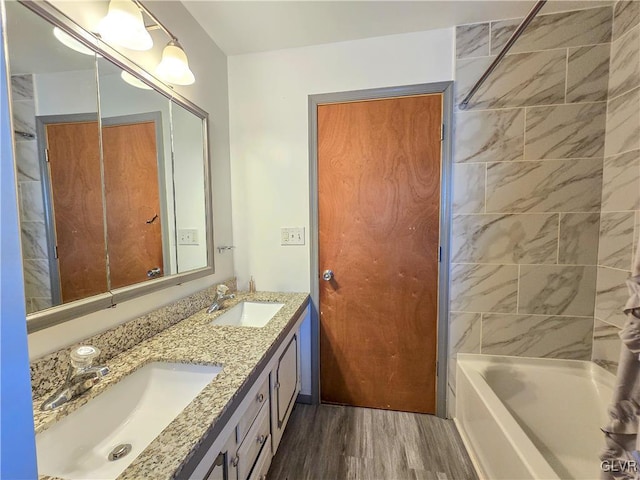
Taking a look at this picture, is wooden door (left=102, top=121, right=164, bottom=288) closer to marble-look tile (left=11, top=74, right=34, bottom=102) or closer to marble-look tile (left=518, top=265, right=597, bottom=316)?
marble-look tile (left=11, top=74, right=34, bottom=102)

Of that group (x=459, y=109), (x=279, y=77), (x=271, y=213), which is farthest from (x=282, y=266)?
(x=459, y=109)

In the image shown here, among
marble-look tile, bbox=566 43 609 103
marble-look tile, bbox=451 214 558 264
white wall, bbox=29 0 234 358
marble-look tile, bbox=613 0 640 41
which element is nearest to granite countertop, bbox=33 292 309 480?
white wall, bbox=29 0 234 358

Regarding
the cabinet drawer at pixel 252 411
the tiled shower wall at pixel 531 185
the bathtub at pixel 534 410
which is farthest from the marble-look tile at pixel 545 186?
the cabinet drawer at pixel 252 411

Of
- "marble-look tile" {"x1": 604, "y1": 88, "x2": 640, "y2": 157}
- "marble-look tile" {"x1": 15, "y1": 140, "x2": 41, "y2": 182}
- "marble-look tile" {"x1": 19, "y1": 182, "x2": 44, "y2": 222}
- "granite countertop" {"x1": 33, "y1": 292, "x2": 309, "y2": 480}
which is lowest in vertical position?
"granite countertop" {"x1": 33, "y1": 292, "x2": 309, "y2": 480}

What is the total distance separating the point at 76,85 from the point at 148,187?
431mm

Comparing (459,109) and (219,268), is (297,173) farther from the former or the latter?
(459,109)

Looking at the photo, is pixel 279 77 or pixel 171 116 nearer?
pixel 171 116

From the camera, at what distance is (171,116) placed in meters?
1.37

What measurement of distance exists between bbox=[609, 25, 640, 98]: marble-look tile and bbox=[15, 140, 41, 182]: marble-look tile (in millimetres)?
2530

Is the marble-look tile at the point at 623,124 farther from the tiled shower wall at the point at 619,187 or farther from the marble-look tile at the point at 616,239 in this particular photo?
the marble-look tile at the point at 616,239

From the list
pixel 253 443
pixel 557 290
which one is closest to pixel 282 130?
pixel 253 443

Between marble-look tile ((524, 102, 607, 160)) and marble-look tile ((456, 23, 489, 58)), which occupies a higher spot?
marble-look tile ((456, 23, 489, 58))

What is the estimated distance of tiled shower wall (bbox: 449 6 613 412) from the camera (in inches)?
58.1

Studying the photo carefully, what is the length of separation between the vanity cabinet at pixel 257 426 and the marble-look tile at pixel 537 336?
1.23m
